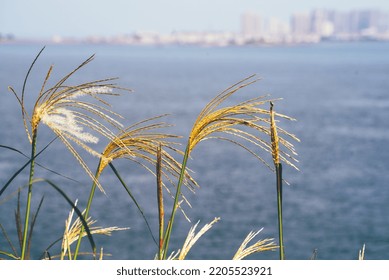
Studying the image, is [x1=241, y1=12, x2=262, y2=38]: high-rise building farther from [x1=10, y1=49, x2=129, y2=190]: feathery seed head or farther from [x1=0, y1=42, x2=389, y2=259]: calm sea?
[x1=10, y1=49, x2=129, y2=190]: feathery seed head

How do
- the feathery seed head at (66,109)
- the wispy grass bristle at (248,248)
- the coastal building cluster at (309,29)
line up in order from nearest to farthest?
the feathery seed head at (66,109)
the wispy grass bristle at (248,248)
the coastal building cluster at (309,29)

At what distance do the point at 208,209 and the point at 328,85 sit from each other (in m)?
55.2

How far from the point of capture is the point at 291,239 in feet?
71.5

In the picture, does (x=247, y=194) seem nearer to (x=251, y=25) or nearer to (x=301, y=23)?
(x=301, y=23)

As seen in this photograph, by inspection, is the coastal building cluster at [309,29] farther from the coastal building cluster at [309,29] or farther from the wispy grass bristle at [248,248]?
the wispy grass bristle at [248,248]

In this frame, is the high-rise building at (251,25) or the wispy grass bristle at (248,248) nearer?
the wispy grass bristle at (248,248)

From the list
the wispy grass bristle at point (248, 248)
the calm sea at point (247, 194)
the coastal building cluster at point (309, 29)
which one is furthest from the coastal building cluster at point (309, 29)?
the wispy grass bristle at point (248, 248)

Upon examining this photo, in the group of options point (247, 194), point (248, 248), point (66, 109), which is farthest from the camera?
point (247, 194)

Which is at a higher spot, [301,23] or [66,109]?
[66,109]

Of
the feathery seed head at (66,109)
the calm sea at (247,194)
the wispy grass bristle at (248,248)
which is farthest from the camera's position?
the calm sea at (247,194)

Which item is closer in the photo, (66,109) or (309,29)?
(66,109)

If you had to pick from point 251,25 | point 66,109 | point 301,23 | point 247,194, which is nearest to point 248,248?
point 66,109

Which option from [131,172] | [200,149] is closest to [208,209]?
[131,172]

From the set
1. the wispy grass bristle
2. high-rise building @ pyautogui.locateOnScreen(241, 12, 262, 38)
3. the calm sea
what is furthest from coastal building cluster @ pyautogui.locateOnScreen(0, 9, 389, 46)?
the wispy grass bristle
